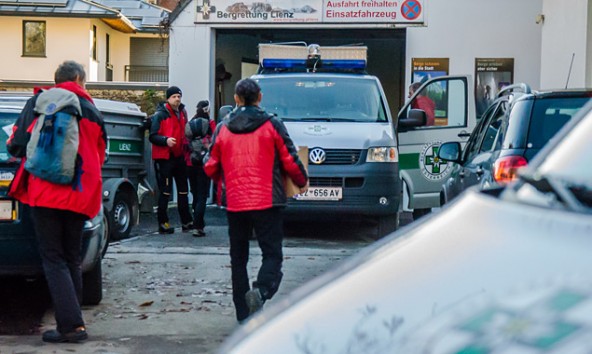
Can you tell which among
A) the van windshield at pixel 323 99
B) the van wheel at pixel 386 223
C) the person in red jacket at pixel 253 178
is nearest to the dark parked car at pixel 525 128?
the person in red jacket at pixel 253 178

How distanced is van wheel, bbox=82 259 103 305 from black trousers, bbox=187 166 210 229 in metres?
4.59

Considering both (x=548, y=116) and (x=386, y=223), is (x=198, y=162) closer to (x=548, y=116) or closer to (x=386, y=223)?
(x=386, y=223)

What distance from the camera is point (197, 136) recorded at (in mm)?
12398

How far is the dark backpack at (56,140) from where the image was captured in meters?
6.29

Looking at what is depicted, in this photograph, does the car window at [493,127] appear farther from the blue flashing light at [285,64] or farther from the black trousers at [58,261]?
the blue flashing light at [285,64]

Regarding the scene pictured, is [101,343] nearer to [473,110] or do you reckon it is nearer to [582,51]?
[473,110]

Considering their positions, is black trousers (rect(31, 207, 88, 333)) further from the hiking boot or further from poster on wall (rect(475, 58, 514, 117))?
poster on wall (rect(475, 58, 514, 117))

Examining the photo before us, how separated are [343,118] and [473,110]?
1.79m

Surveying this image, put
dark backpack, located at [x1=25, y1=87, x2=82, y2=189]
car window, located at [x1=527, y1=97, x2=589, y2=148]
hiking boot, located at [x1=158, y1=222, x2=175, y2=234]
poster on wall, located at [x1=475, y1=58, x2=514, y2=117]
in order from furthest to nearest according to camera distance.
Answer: poster on wall, located at [x1=475, y1=58, x2=514, y2=117] < hiking boot, located at [x1=158, y1=222, x2=175, y2=234] < car window, located at [x1=527, y1=97, x2=589, y2=148] < dark backpack, located at [x1=25, y1=87, x2=82, y2=189]

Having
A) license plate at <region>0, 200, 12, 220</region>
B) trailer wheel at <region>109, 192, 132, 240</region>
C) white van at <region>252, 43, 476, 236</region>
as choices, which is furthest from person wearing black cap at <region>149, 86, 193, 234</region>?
license plate at <region>0, 200, 12, 220</region>

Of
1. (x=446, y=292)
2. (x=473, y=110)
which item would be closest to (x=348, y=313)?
(x=446, y=292)

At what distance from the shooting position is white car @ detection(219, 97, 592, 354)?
63.9 inches

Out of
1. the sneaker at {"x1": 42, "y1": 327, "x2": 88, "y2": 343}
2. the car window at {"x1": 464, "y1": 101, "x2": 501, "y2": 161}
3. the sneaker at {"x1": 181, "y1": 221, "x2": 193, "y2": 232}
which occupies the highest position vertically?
the car window at {"x1": 464, "y1": 101, "x2": 501, "y2": 161}

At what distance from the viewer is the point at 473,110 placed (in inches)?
500
